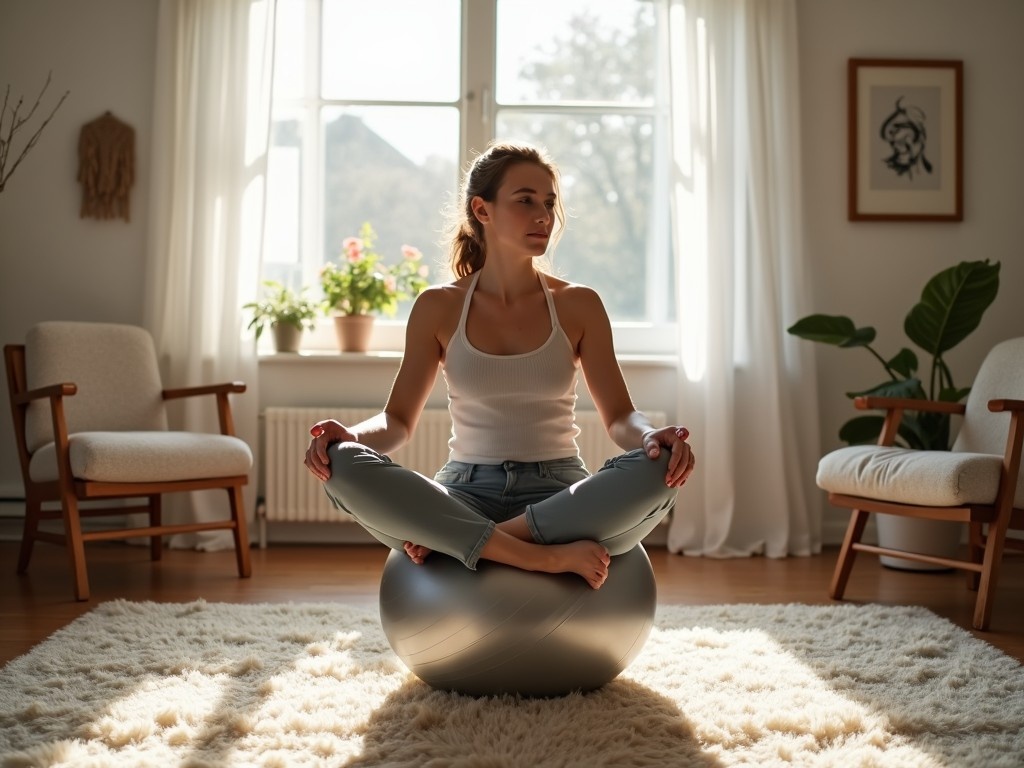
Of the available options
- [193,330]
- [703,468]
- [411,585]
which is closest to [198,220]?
[193,330]

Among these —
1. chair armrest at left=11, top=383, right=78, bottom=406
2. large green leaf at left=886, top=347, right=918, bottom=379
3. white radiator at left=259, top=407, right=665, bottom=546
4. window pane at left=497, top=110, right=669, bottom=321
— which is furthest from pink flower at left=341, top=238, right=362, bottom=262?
large green leaf at left=886, top=347, right=918, bottom=379

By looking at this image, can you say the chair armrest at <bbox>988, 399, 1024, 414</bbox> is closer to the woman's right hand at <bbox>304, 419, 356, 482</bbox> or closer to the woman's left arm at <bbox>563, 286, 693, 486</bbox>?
the woman's left arm at <bbox>563, 286, 693, 486</bbox>

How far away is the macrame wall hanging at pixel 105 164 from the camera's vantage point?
4203 millimetres

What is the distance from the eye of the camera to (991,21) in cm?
433

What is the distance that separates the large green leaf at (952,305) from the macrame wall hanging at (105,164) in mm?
3046

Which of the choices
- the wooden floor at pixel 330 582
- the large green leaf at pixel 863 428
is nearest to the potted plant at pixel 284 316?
the wooden floor at pixel 330 582

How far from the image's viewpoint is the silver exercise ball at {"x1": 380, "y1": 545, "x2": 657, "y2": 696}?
1.93m

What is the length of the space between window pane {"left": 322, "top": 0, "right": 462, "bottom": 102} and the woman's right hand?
276 cm

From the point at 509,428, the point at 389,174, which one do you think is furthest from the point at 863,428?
the point at 389,174

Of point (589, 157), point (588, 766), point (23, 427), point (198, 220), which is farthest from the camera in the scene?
point (589, 157)

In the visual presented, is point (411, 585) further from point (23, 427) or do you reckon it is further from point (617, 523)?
point (23, 427)

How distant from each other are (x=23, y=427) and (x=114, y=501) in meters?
0.77

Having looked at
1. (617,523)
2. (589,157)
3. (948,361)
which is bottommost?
(617,523)

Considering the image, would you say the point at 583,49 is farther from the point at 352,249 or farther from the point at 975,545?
the point at 975,545
